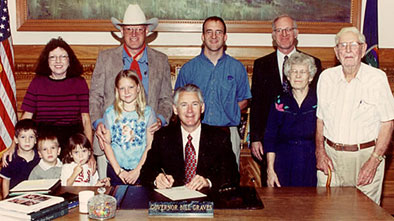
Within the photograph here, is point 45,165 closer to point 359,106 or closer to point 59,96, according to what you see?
point 59,96

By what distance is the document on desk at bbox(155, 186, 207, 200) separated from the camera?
255cm

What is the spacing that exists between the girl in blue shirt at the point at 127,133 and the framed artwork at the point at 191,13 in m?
1.80

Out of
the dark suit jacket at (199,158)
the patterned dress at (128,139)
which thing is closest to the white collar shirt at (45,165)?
the patterned dress at (128,139)

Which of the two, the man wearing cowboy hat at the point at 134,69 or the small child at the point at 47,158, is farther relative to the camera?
the man wearing cowboy hat at the point at 134,69

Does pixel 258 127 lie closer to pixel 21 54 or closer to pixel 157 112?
pixel 157 112

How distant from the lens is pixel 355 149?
3248 mm

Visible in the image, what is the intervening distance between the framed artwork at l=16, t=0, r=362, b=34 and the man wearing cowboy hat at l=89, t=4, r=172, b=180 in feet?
3.82

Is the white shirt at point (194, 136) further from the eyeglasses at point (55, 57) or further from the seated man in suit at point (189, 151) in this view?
the eyeglasses at point (55, 57)

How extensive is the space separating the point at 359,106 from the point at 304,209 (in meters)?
1.13

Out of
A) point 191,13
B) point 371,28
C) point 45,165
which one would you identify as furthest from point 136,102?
point 371,28

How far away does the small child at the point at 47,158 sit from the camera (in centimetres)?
365

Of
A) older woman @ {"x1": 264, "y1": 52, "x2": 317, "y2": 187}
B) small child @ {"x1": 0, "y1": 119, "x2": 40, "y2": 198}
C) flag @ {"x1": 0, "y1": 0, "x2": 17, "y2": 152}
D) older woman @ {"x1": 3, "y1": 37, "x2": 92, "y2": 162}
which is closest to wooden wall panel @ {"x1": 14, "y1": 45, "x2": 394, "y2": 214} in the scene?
flag @ {"x1": 0, "y1": 0, "x2": 17, "y2": 152}

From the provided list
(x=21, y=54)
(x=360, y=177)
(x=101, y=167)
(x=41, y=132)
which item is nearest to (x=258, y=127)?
(x=360, y=177)

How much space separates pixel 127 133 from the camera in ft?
11.9
